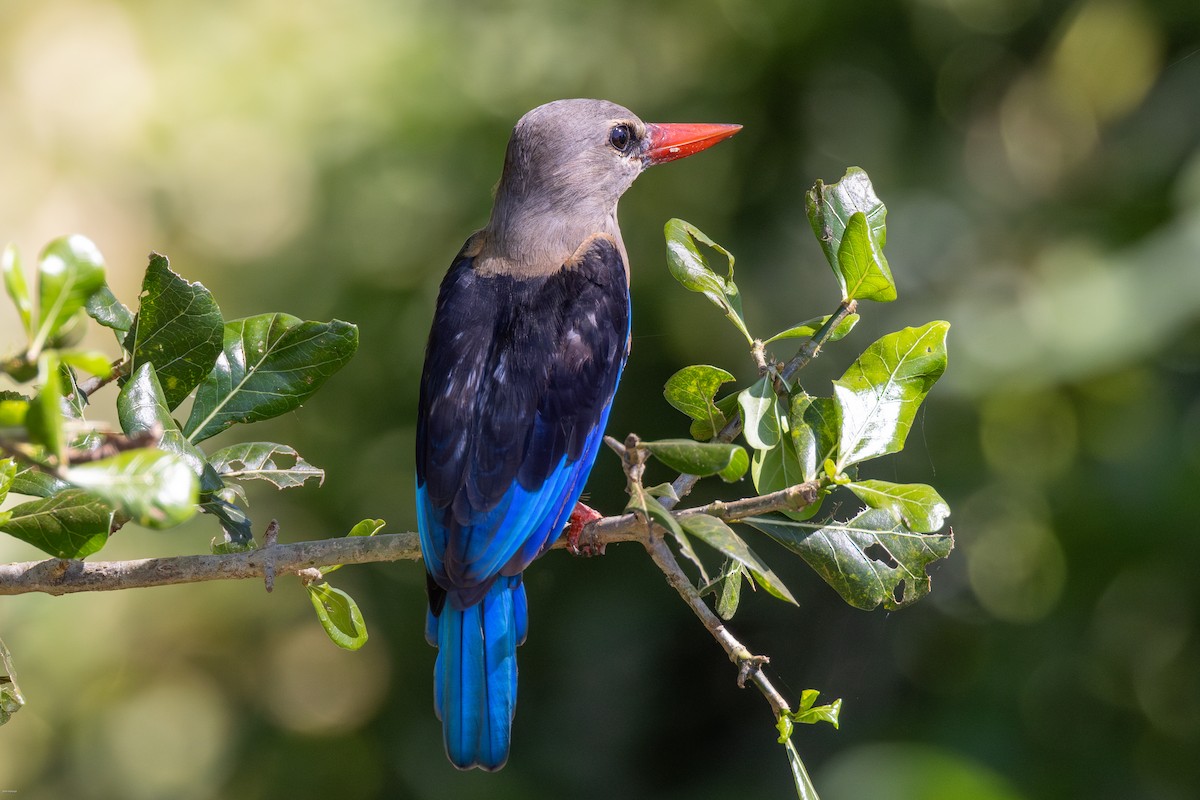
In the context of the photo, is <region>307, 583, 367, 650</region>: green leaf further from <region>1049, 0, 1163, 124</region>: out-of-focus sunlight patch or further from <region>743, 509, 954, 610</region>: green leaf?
<region>1049, 0, 1163, 124</region>: out-of-focus sunlight patch

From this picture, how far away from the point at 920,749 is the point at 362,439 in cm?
187

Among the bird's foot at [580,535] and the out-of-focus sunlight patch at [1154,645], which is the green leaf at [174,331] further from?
the out-of-focus sunlight patch at [1154,645]

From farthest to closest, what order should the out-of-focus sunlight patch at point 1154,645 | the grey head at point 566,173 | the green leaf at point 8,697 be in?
the out-of-focus sunlight patch at point 1154,645
the grey head at point 566,173
the green leaf at point 8,697

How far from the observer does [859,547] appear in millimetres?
1739

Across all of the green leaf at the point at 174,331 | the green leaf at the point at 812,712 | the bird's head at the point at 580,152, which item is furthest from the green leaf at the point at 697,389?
the bird's head at the point at 580,152

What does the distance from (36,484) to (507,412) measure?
37.2 inches

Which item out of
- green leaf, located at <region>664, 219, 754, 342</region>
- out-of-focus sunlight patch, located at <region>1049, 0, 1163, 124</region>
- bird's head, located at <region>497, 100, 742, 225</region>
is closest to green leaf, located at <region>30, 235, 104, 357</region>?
green leaf, located at <region>664, 219, 754, 342</region>

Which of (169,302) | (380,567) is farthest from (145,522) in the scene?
(380,567)

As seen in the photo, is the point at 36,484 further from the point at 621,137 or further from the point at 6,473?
the point at 621,137

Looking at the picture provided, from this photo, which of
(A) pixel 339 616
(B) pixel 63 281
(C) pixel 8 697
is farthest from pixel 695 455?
(C) pixel 8 697

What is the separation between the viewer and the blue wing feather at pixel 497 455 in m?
2.24

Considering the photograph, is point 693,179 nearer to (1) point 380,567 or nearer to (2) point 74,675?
(1) point 380,567

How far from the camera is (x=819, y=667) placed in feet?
11.7

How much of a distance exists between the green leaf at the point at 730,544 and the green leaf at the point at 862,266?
1.53 ft
